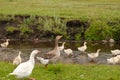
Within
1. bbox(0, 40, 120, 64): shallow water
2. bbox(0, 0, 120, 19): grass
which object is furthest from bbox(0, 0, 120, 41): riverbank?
bbox(0, 40, 120, 64): shallow water

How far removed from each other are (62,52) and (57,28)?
18.1 ft

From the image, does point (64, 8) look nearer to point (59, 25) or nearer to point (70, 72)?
point (59, 25)

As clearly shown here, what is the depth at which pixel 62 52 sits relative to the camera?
30859 mm

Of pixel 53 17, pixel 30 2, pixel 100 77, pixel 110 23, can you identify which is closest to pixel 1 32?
pixel 53 17

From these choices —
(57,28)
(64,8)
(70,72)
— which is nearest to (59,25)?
(57,28)

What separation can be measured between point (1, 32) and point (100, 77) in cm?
2084

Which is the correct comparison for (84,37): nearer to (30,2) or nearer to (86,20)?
(86,20)

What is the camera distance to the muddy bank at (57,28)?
35.3 meters

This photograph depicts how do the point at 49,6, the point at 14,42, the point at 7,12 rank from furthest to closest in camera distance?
the point at 49,6, the point at 7,12, the point at 14,42

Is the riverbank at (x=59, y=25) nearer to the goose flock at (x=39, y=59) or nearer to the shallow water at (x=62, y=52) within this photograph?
the shallow water at (x=62, y=52)

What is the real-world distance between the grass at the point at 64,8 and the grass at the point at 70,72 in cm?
1881

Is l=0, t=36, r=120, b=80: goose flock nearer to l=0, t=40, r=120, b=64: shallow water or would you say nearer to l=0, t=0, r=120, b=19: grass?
l=0, t=40, r=120, b=64: shallow water

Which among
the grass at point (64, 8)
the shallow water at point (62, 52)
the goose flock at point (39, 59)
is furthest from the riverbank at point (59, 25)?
the goose flock at point (39, 59)

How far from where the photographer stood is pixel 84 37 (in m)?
35.7
